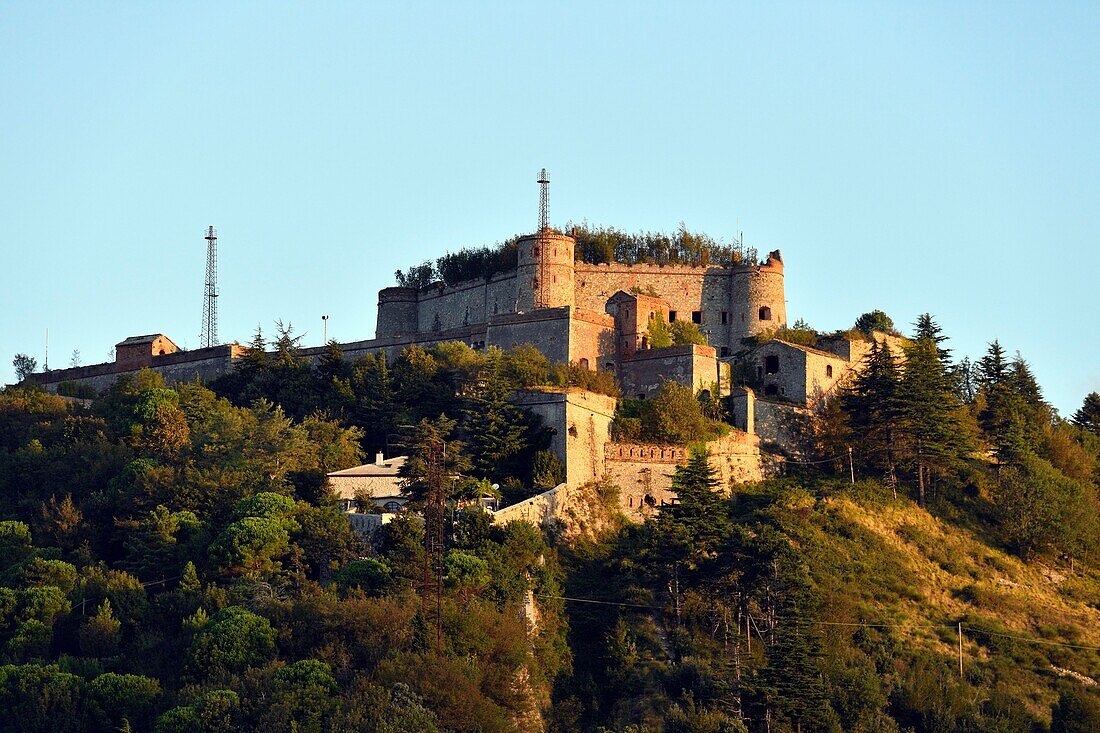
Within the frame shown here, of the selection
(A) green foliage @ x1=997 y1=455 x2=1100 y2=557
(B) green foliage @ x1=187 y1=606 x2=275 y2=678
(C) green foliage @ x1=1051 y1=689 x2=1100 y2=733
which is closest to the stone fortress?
(A) green foliage @ x1=997 y1=455 x2=1100 y2=557

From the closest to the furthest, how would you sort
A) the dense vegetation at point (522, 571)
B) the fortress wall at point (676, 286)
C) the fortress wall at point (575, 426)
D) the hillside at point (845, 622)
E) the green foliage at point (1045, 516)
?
the dense vegetation at point (522, 571) < the hillside at point (845, 622) < the fortress wall at point (575, 426) < the green foliage at point (1045, 516) < the fortress wall at point (676, 286)

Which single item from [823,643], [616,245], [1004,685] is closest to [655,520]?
[823,643]

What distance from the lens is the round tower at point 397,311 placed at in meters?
79.4

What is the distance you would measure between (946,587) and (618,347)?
598 inches

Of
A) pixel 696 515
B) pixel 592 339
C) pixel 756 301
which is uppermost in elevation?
pixel 756 301

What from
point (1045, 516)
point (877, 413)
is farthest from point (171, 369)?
point (1045, 516)

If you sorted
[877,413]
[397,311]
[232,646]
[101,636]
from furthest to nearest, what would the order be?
1. [397,311]
2. [877,413]
3. [101,636]
4. [232,646]

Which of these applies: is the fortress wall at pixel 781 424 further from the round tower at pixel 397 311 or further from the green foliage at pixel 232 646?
the green foliage at pixel 232 646

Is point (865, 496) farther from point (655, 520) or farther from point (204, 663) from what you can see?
point (204, 663)

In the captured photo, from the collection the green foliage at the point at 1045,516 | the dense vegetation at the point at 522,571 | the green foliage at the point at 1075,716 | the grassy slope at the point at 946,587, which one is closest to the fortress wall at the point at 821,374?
the dense vegetation at the point at 522,571

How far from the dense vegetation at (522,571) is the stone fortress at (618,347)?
103cm

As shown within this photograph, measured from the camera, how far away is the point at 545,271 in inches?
2933

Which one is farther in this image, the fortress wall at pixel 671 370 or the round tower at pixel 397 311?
the round tower at pixel 397 311

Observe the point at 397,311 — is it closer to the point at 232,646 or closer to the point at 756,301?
the point at 756,301
